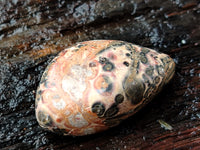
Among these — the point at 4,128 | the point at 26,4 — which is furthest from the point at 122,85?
the point at 26,4

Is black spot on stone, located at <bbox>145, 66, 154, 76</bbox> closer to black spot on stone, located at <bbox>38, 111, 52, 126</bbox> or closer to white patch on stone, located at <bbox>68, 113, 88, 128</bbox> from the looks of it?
white patch on stone, located at <bbox>68, 113, 88, 128</bbox>

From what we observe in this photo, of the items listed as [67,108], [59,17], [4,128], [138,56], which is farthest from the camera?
[59,17]

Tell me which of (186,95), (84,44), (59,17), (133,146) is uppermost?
(59,17)

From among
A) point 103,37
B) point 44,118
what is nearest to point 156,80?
point 103,37

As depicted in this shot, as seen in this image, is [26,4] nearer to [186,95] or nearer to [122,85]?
[122,85]

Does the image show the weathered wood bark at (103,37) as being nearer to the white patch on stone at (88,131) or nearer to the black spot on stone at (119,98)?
the white patch on stone at (88,131)

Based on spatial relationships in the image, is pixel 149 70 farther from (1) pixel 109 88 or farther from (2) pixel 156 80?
(1) pixel 109 88

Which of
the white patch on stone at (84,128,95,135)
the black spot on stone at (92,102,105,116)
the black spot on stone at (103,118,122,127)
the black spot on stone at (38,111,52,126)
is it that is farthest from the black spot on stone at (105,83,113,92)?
the black spot on stone at (38,111,52,126)
